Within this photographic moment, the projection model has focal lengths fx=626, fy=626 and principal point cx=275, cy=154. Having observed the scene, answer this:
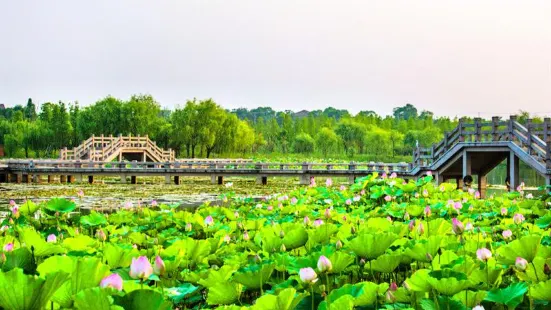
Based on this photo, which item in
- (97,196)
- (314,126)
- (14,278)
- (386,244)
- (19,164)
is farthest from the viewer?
(314,126)

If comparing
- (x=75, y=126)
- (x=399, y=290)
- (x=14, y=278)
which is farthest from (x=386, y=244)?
(x=75, y=126)

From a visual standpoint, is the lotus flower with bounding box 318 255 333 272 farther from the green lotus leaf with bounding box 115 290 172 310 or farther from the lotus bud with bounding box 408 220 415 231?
the lotus bud with bounding box 408 220 415 231

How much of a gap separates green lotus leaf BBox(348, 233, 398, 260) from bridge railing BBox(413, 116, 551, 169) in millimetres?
12675

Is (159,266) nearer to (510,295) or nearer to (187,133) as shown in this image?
(510,295)

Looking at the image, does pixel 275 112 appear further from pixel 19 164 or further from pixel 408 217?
pixel 408 217

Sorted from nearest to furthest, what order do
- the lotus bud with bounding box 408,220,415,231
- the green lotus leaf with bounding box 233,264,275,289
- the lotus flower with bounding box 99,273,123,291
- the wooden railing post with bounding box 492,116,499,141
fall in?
the lotus flower with bounding box 99,273,123,291 → the green lotus leaf with bounding box 233,264,275,289 → the lotus bud with bounding box 408,220,415,231 → the wooden railing post with bounding box 492,116,499,141

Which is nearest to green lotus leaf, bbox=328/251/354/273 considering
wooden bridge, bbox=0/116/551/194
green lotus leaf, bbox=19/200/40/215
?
green lotus leaf, bbox=19/200/40/215

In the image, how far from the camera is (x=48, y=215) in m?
4.38

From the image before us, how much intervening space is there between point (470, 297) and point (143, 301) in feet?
3.16

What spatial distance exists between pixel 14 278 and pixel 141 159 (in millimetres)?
35076

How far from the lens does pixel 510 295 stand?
68.3 inches

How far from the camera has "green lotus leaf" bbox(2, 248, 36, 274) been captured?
2.17m

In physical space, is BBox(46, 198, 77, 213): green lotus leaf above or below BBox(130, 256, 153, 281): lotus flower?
below

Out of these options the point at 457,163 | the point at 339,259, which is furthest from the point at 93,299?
the point at 457,163
